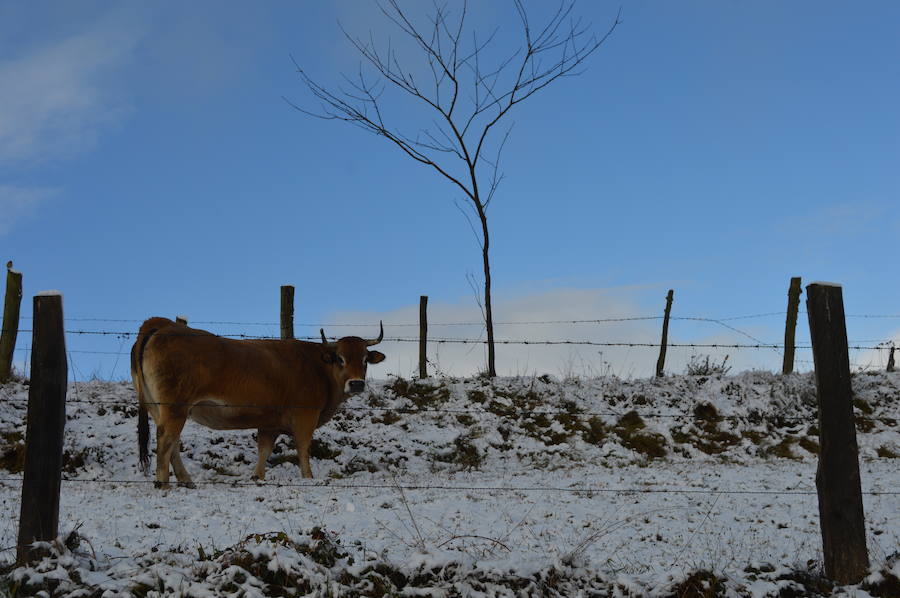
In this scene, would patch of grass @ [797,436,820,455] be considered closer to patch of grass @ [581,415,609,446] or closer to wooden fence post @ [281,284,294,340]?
patch of grass @ [581,415,609,446]

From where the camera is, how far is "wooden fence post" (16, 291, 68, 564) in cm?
589

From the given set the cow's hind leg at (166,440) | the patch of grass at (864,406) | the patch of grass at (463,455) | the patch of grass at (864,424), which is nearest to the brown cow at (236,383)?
the cow's hind leg at (166,440)

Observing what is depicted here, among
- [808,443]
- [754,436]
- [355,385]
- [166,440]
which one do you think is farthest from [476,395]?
[166,440]

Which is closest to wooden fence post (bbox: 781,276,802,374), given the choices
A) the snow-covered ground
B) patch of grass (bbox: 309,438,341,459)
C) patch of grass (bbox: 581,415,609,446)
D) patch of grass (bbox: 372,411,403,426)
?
the snow-covered ground

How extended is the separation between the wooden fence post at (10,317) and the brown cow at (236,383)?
6.86 meters

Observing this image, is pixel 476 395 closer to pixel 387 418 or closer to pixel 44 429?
pixel 387 418

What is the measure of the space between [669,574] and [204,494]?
5.46 meters

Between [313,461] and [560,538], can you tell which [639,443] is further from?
[560,538]

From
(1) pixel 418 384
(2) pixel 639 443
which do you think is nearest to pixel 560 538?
(2) pixel 639 443

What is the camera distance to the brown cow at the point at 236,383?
1020cm

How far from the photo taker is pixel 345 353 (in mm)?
11789

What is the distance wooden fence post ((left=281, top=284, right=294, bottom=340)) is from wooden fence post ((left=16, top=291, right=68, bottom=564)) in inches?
443

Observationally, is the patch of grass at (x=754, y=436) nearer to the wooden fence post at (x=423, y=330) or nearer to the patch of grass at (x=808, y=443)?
the patch of grass at (x=808, y=443)

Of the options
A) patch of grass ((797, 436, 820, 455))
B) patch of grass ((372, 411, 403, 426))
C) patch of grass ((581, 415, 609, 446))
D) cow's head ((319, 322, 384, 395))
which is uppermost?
cow's head ((319, 322, 384, 395))
